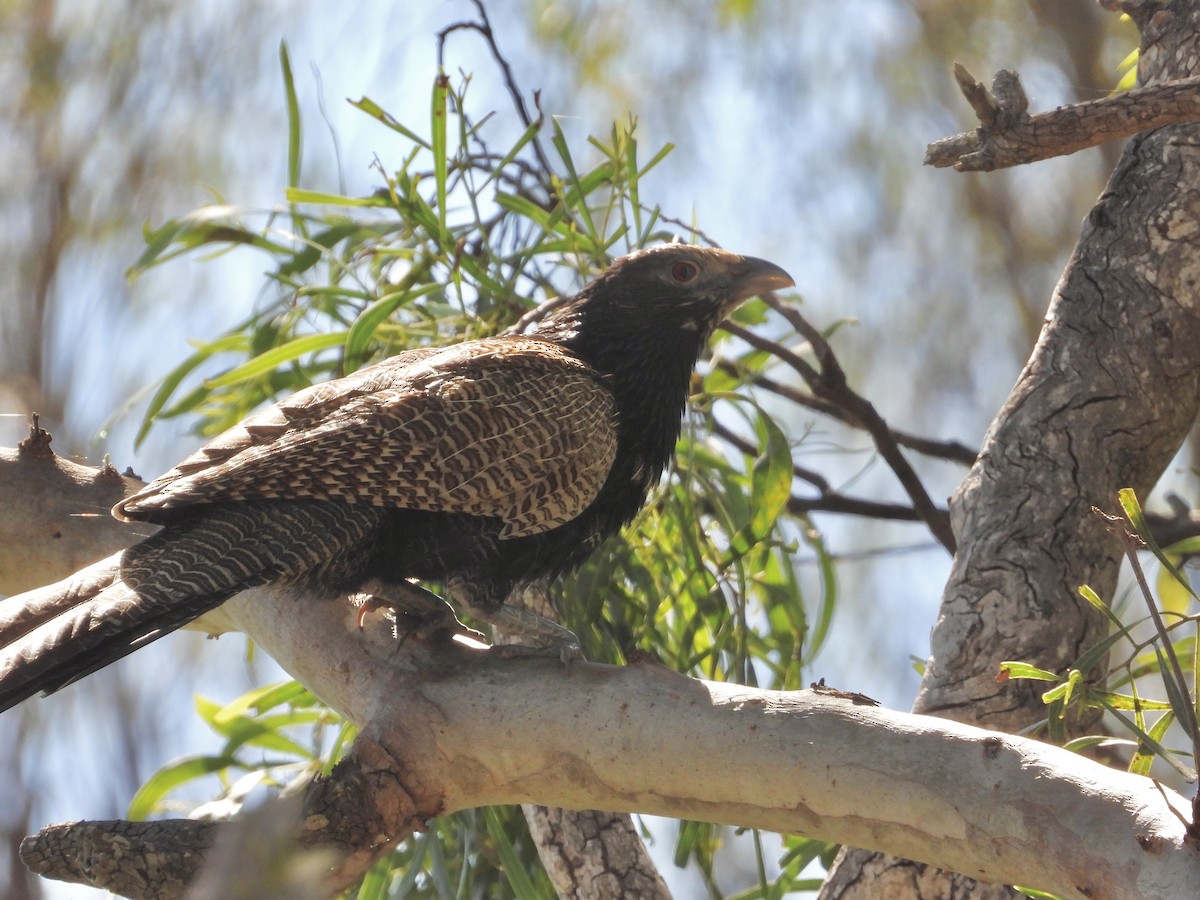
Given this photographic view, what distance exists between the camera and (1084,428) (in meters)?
2.65

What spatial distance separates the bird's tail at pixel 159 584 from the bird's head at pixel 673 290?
3.11 feet

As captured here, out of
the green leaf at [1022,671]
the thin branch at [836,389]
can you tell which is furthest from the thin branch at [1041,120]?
the thin branch at [836,389]

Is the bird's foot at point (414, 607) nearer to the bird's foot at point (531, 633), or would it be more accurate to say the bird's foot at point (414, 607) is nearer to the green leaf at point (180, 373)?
the bird's foot at point (531, 633)

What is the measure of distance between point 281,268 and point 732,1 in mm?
2716

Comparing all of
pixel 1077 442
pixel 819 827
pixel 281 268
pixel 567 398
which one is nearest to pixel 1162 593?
pixel 1077 442

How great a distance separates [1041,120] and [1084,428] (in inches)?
37.9

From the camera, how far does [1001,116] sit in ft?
6.06

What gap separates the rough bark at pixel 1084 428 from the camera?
2.47m

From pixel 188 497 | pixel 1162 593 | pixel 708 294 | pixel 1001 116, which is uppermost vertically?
pixel 1001 116

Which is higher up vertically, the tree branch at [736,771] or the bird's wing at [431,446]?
the bird's wing at [431,446]

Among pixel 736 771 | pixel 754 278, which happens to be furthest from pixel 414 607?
pixel 754 278

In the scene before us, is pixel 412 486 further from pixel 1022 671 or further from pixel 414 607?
pixel 1022 671

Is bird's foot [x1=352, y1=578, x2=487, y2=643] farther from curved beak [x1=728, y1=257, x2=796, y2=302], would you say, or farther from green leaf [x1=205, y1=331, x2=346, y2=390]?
curved beak [x1=728, y1=257, x2=796, y2=302]

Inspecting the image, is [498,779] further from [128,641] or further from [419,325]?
[419,325]
